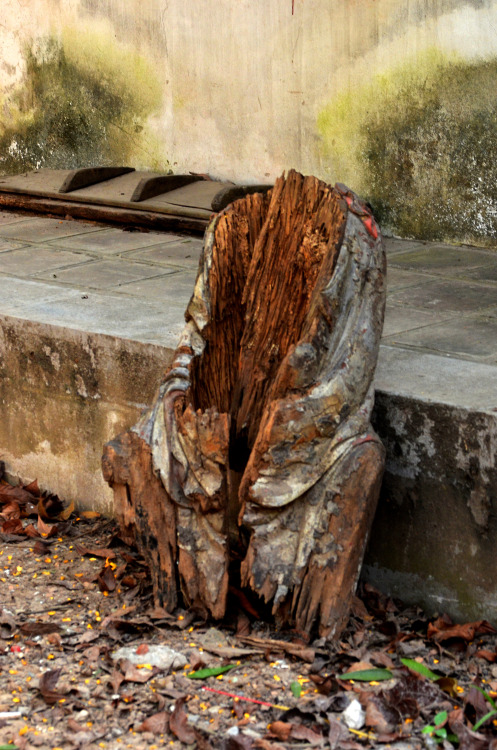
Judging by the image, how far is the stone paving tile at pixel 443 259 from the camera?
560 centimetres

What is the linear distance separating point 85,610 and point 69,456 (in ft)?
3.30

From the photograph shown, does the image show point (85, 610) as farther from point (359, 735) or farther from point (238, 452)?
point (359, 735)

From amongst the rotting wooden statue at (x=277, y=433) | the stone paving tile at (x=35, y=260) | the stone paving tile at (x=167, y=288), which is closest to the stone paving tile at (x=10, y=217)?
the stone paving tile at (x=35, y=260)

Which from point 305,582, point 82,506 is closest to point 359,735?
point 305,582

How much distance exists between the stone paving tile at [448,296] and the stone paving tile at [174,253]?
1.18 meters

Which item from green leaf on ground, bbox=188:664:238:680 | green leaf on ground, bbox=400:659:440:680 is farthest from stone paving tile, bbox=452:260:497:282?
green leaf on ground, bbox=188:664:238:680

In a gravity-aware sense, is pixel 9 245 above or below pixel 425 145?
below

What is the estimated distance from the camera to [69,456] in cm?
Answer: 454

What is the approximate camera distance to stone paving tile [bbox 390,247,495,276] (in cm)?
560

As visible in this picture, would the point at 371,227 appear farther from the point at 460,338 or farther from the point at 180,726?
the point at 180,726

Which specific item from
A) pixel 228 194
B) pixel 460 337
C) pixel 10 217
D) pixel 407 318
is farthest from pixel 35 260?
pixel 460 337

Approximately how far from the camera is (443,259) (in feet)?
19.0

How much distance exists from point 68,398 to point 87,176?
308cm

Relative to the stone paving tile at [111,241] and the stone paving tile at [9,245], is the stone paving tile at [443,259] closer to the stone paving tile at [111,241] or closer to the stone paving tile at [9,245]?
the stone paving tile at [111,241]
